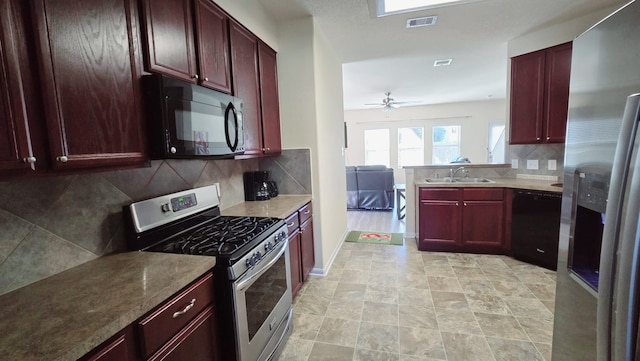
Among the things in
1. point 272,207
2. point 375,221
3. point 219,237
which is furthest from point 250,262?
point 375,221

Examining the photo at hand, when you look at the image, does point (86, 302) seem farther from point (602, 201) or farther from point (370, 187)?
point (370, 187)

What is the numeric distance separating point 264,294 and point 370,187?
14.1 feet

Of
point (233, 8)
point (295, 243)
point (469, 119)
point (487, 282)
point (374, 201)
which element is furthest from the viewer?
point (469, 119)

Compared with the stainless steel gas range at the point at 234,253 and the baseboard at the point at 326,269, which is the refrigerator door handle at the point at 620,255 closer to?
the stainless steel gas range at the point at 234,253

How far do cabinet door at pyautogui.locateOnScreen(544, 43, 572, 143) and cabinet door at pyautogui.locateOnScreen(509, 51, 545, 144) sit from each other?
58 millimetres

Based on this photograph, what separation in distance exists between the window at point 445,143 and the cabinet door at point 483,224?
203 inches

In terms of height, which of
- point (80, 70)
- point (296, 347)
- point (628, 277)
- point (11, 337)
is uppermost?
point (80, 70)

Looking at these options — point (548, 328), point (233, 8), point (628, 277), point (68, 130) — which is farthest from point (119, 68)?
point (548, 328)

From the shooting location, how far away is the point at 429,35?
A: 3135 mm

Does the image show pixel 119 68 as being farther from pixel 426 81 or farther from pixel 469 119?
pixel 469 119

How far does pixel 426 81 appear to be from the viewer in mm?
5285

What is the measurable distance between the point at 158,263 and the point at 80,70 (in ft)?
2.71

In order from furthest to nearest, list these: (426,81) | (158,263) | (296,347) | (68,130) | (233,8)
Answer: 1. (426,81)
2. (233,8)
3. (296,347)
4. (158,263)
5. (68,130)

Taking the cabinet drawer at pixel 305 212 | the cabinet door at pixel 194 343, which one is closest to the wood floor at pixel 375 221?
the cabinet drawer at pixel 305 212
